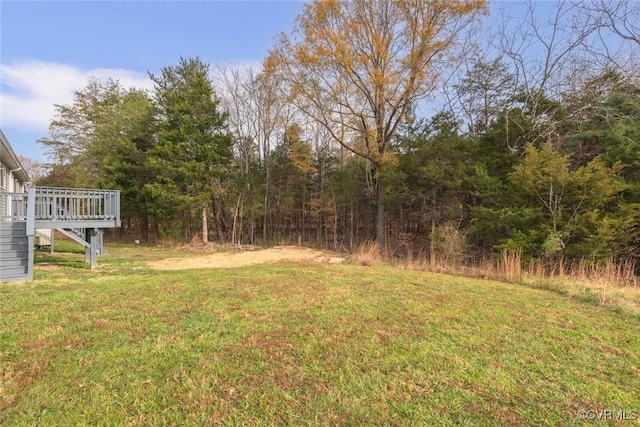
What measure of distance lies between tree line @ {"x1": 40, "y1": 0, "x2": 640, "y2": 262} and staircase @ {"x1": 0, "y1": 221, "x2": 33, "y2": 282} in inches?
288

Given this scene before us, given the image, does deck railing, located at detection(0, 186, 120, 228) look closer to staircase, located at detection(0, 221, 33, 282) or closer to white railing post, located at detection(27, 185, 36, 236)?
white railing post, located at detection(27, 185, 36, 236)

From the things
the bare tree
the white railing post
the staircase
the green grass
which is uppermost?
the bare tree

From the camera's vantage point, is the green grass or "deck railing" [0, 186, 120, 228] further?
"deck railing" [0, 186, 120, 228]

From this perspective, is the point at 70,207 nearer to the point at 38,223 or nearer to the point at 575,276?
the point at 38,223

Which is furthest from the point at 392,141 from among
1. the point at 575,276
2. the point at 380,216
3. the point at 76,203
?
the point at 76,203

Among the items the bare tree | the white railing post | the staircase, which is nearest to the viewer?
the staircase

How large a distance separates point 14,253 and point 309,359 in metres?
6.77

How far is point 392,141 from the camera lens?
46.0 feet

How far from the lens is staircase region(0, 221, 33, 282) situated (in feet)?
18.5

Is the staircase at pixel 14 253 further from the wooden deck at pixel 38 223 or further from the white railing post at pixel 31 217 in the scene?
the white railing post at pixel 31 217

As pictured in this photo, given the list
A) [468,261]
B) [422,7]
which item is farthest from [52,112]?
[468,261]

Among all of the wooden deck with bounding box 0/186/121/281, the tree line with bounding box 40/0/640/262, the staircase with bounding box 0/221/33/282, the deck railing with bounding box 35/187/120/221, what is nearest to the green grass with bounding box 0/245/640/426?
the staircase with bounding box 0/221/33/282

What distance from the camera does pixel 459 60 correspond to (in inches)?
493

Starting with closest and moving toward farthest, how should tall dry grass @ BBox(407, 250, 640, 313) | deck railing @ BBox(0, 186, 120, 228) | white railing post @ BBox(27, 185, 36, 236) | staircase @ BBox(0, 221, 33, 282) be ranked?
tall dry grass @ BBox(407, 250, 640, 313)
staircase @ BBox(0, 221, 33, 282)
white railing post @ BBox(27, 185, 36, 236)
deck railing @ BBox(0, 186, 120, 228)
